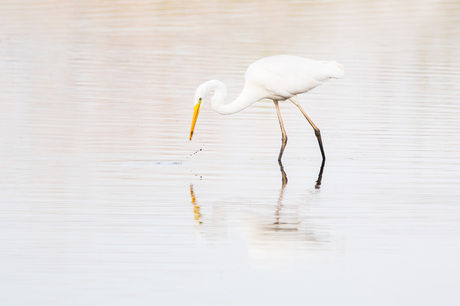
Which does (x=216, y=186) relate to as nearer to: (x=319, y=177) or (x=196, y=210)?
(x=319, y=177)

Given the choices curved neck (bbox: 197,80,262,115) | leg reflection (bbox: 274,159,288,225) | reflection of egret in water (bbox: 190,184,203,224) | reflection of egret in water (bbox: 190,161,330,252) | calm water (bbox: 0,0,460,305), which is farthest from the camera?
curved neck (bbox: 197,80,262,115)

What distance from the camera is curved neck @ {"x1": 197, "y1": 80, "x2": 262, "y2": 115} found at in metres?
14.7

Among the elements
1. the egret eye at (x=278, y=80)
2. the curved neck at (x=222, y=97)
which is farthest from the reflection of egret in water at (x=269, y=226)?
the egret eye at (x=278, y=80)

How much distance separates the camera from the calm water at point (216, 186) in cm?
846

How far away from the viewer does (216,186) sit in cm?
1270

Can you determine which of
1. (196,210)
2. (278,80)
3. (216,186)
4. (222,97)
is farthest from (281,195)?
(278,80)

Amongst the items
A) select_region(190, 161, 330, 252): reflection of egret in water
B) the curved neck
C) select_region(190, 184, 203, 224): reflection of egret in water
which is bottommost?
select_region(190, 161, 330, 252): reflection of egret in water

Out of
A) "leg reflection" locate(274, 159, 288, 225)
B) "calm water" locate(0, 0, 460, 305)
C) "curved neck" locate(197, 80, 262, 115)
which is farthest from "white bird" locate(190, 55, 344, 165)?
"leg reflection" locate(274, 159, 288, 225)

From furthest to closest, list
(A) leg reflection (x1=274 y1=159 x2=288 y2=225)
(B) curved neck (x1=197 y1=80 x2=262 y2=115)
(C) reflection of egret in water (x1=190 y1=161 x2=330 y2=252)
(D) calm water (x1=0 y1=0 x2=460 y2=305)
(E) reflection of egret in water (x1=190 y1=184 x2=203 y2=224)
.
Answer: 1. (B) curved neck (x1=197 y1=80 x2=262 y2=115)
2. (A) leg reflection (x1=274 y1=159 x2=288 y2=225)
3. (E) reflection of egret in water (x1=190 y1=184 x2=203 y2=224)
4. (C) reflection of egret in water (x1=190 y1=161 x2=330 y2=252)
5. (D) calm water (x1=0 y1=0 x2=460 y2=305)

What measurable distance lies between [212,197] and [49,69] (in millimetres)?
13683

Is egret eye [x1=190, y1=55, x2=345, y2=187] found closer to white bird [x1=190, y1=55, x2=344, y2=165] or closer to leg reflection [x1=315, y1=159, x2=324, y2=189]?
white bird [x1=190, y1=55, x2=344, y2=165]

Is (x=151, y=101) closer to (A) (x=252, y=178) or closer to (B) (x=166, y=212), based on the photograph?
(A) (x=252, y=178)

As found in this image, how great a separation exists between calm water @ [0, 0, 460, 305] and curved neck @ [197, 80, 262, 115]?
464mm

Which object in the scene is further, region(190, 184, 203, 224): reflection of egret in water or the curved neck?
the curved neck
